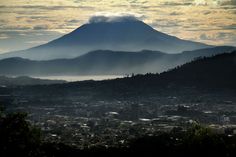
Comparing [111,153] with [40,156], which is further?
[111,153]

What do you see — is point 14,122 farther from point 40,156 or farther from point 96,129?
point 96,129

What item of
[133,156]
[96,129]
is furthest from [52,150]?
[96,129]

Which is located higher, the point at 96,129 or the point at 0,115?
the point at 0,115

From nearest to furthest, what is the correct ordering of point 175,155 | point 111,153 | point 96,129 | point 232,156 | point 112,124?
point 232,156 < point 175,155 < point 111,153 < point 96,129 < point 112,124

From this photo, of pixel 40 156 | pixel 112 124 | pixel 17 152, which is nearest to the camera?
pixel 17 152

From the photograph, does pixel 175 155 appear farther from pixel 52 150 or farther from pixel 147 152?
pixel 52 150

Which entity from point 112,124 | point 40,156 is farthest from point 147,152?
point 112,124
